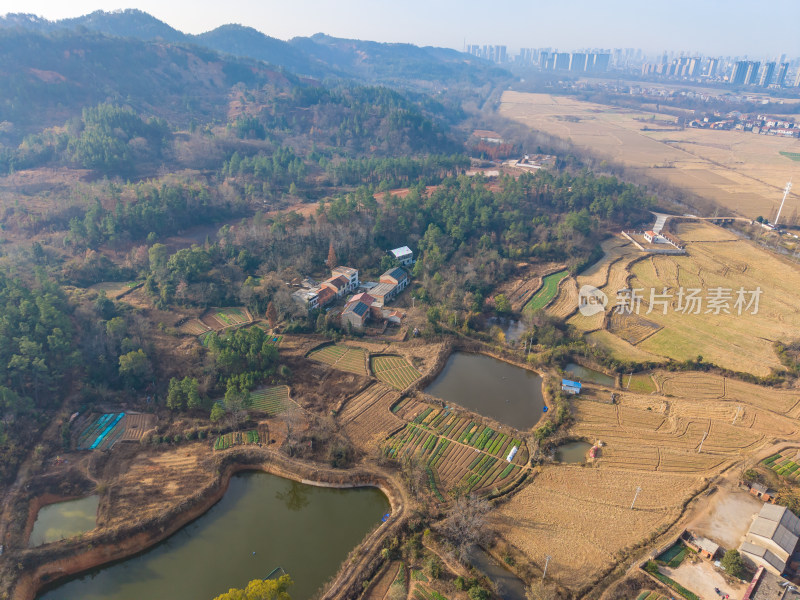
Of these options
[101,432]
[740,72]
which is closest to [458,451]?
[101,432]

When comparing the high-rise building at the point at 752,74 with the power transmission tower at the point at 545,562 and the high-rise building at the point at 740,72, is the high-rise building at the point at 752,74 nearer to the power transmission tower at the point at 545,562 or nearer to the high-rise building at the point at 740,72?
the high-rise building at the point at 740,72

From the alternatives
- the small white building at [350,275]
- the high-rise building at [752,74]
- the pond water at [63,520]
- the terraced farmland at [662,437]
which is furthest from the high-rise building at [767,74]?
the pond water at [63,520]

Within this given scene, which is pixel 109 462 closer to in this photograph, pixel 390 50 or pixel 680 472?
pixel 680 472

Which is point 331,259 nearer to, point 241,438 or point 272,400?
point 272,400

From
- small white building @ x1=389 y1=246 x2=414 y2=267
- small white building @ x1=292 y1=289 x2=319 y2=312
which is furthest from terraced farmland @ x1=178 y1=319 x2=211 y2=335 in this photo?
small white building @ x1=389 y1=246 x2=414 y2=267

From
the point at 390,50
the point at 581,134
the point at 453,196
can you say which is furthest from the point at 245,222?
the point at 390,50
